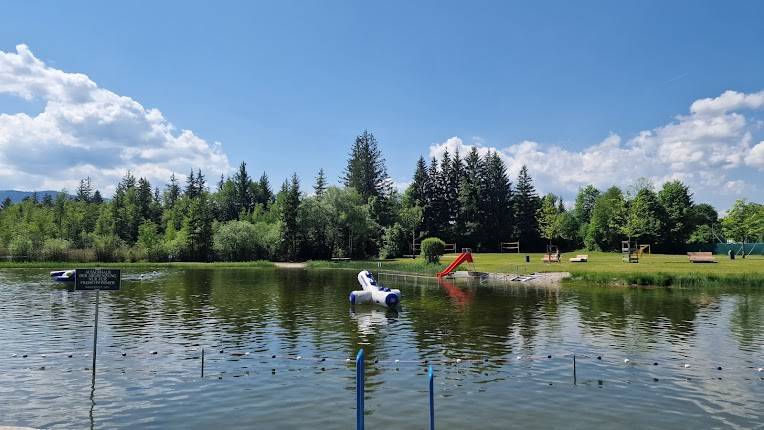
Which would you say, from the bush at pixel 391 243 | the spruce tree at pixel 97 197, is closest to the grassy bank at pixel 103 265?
the bush at pixel 391 243

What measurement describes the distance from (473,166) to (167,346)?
103491mm

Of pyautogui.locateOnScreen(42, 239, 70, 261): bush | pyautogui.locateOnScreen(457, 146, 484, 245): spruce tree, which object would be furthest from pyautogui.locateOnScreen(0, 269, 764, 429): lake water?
pyautogui.locateOnScreen(457, 146, 484, 245): spruce tree

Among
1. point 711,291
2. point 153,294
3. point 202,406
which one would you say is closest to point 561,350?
point 202,406

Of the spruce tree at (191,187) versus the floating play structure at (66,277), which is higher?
the spruce tree at (191,187)

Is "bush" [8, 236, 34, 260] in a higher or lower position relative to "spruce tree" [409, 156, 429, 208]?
lower

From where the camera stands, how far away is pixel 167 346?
79.8ft

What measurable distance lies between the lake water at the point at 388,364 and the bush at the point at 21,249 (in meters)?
60.7

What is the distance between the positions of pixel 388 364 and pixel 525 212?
98.8 meters

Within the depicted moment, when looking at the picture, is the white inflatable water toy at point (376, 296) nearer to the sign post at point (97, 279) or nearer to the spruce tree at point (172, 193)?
the sign post at point (97, 279)

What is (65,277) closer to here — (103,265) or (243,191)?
(103,265)

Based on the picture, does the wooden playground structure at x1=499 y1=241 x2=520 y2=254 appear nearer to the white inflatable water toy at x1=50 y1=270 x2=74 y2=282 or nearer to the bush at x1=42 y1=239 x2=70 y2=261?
the white inflatable water toy at x1=50 y1=270 x2=74 y2=282

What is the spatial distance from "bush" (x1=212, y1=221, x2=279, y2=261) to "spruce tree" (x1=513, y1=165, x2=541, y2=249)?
52515 mm

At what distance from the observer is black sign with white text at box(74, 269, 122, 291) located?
707 inches

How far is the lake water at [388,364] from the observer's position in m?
15.4
